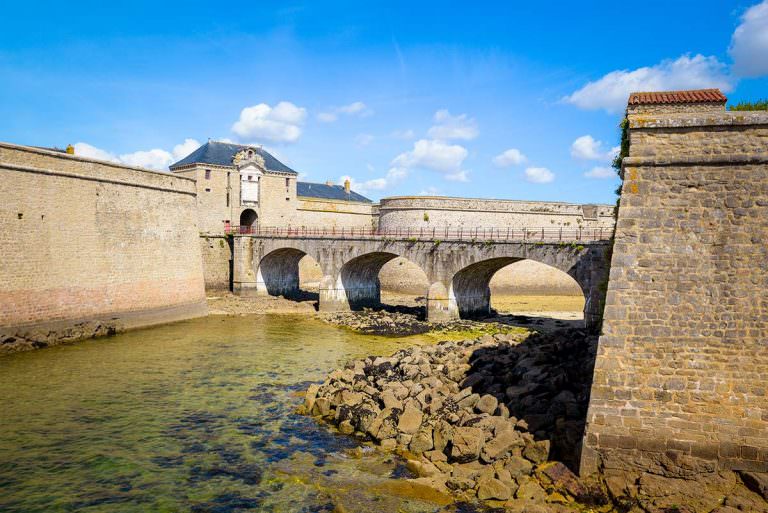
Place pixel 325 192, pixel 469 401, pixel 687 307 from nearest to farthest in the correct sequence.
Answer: pixel 687 307
pixel 469 401
pixel 325 192

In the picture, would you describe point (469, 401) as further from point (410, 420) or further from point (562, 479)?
point (562, 479)

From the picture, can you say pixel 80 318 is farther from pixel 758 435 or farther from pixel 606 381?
pixel 758 435

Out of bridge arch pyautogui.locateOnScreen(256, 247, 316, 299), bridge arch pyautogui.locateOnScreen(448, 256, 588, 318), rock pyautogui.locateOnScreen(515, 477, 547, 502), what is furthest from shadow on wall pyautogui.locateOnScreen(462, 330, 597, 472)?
bridge arch pyautogui.locateOnScreen(256, 247, 316, 299)

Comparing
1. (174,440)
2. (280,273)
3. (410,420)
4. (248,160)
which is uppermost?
(248,160)

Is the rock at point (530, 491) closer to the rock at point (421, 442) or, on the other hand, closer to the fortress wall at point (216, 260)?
the rock at point (421, 442)

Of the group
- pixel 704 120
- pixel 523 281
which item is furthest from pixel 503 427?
pixel 523 281

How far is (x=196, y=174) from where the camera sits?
41.1 m

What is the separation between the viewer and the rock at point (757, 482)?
8.60 m

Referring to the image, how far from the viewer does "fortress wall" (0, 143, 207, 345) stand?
2153cm

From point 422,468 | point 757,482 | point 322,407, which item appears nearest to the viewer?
point 757,482

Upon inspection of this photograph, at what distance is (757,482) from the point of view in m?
8.70

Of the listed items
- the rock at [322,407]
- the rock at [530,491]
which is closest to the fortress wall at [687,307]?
the rock at [530,491]

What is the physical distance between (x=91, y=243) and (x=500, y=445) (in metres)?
21.6

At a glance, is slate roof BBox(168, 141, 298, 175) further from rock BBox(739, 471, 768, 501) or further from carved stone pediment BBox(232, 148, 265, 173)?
rock BBox(739, 471, 768, 501)
